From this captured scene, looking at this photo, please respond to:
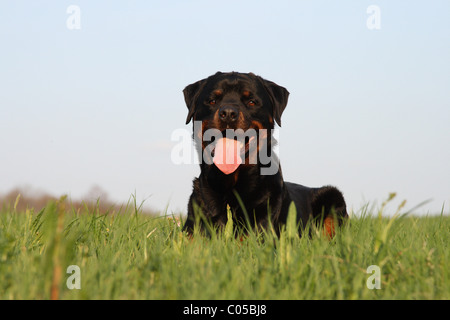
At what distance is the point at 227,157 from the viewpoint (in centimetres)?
488

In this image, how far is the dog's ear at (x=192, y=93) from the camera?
5277 millimetres

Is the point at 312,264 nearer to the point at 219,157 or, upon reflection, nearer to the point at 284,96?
the point at 219,157

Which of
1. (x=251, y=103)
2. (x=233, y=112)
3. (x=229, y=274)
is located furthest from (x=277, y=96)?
(x=229, y=274)

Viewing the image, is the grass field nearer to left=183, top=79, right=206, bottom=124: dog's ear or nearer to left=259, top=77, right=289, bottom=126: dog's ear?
left=259, top=77, right=289, bottom=126: dog's ear

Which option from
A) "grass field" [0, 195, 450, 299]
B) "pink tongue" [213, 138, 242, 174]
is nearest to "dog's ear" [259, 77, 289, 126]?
"pink tongue" [213, 138, 242, 174]

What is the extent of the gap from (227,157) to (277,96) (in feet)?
3.25

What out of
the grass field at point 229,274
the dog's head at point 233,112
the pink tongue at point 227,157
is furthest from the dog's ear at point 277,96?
the grass field at point 229,274

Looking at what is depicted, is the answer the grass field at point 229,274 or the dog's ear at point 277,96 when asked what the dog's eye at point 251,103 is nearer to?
the dog's ear at point 277,96

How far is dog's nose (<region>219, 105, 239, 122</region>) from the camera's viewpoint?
4676 millimetres

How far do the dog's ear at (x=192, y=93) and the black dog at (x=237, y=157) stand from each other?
97 mm
